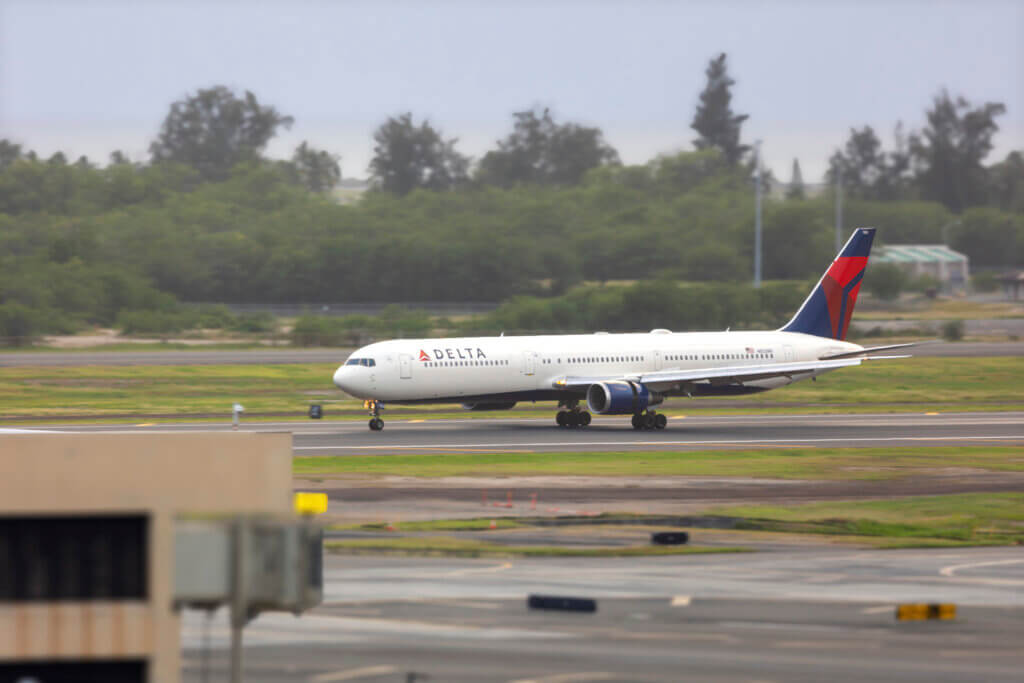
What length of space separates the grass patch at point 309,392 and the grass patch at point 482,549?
3407 cm

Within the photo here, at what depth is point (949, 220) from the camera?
637 feet

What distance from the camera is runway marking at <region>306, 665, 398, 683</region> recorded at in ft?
67.3

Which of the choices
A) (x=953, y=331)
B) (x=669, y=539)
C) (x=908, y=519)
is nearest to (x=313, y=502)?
(x=669, y=539)

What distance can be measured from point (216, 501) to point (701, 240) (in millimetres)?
131896

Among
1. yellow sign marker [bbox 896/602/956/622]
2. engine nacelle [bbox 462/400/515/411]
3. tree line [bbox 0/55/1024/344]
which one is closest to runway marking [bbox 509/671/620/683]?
yellow sign marker [bbox 896/602/956/622]

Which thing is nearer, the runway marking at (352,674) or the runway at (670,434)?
the runway marking at (352,674)

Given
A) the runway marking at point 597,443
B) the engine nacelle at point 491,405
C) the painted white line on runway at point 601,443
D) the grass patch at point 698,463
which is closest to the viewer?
the grass patch at point 698,463

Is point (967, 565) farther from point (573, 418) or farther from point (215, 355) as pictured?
point (215, 355)

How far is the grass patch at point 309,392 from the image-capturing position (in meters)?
69.2

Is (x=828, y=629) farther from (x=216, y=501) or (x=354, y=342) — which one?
(x=354, y=342)

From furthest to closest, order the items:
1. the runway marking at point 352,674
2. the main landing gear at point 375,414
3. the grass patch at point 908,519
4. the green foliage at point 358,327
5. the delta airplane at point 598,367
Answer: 1. the green foliage at point 358,327
2. the main landing gear at point 375,414
3. the delta airplane at point 598,367
4. the grass patch at point 908,519
5. the runway marking at point 352,674

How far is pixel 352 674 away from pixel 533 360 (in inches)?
1549

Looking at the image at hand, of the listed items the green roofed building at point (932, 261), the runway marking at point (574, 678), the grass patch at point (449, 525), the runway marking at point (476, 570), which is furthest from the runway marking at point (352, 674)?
the green roofed building at point (932, 261)

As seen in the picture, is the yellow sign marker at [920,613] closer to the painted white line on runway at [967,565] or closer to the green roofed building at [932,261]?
the painted white line on runway at [967,565]
